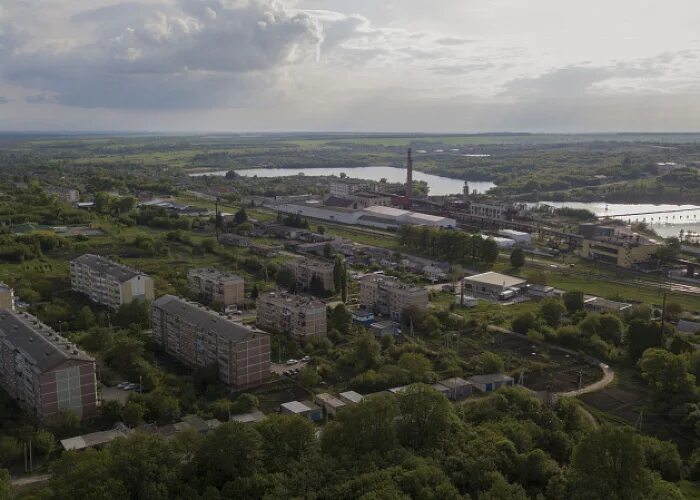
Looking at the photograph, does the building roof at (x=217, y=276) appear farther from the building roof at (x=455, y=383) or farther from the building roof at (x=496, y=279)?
the building roof at (x=455, y=383)

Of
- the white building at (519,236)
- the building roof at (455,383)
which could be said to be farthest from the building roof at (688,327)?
the white building at (519,236)

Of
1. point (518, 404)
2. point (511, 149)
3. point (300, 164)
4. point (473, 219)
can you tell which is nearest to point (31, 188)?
point (473, 219)

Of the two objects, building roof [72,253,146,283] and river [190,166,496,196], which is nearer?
building roof [72,253,146,283]

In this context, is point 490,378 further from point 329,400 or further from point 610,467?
point 610,467

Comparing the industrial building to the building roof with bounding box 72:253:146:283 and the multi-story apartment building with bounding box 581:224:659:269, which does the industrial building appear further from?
the building roof with bounding box 72:253:146:283

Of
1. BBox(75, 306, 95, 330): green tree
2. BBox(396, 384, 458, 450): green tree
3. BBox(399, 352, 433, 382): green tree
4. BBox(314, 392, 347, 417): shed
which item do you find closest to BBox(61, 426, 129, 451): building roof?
BBox(314, 392, 347, 417): shed

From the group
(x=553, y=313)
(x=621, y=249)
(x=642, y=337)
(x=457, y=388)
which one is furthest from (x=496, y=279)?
(x=457, y=388)
